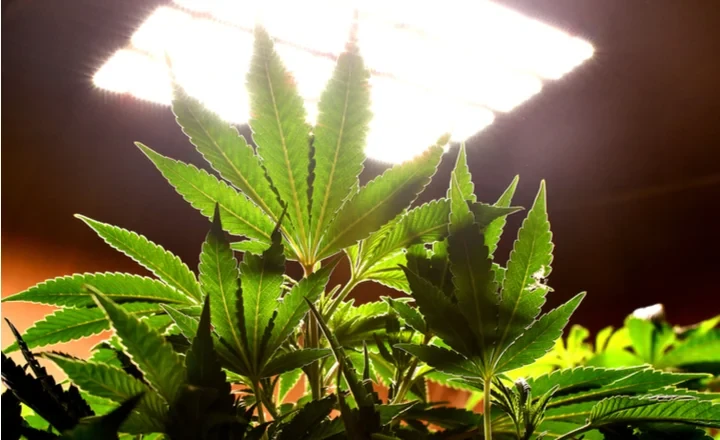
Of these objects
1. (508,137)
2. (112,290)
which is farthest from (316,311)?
(508,137)

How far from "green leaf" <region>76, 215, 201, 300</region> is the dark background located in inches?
54.6

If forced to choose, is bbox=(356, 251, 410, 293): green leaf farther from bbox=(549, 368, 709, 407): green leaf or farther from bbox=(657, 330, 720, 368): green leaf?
bbox=(657, 330, 720, 368): green leaf

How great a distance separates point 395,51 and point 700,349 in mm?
1316

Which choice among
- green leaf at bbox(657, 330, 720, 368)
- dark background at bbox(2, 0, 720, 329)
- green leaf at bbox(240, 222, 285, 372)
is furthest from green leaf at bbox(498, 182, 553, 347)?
dark background at bbox(2, 0, 720, 329)

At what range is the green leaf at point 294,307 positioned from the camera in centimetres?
26

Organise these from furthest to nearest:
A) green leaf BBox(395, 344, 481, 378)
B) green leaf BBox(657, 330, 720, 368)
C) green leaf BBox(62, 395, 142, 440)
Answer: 1. green leaf BBox(657, 330, 720, 368)
2. green leaf BBox(395, 344, 481, 378)
3. green leaf BBox(62, 395, 142, 440)

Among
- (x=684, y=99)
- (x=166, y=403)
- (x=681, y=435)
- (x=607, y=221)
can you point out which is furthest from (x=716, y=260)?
(x=166, y=403)

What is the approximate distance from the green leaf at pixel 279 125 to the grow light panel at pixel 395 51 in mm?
948

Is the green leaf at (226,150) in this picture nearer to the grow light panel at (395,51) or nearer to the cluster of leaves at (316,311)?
the cluster of leaves at (316,311)

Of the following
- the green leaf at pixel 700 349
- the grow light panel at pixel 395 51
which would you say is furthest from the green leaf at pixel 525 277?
the grow light panel at pixel 395 51

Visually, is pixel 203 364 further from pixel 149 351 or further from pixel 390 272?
pixel 390 272

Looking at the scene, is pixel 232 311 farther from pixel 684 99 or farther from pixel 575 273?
pixel 575 273

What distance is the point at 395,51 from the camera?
163cm

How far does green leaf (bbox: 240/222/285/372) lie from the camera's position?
0.25m
